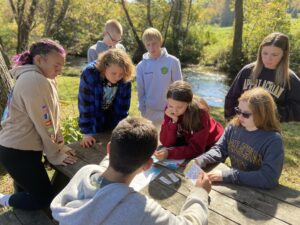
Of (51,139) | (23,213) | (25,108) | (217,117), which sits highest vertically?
(25,108)

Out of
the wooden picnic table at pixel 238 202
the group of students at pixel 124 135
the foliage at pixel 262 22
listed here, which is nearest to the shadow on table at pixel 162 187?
the wooden picnic table at pixel 238 202

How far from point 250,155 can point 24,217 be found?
1.87m

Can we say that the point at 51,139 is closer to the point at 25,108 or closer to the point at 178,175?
the point at 25,108

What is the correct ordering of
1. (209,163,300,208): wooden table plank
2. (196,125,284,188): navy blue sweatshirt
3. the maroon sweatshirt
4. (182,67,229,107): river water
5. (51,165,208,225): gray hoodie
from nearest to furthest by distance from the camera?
(51,165,208,225): gray hoodie, (209,163,300,208): wooden table plank, (196,125,284,188): navy blue sweatshirt, the maroon sweatshirt, (182,67,229,107): river water

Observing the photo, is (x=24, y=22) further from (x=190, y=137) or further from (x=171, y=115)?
(x=190, y=137)

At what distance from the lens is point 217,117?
7.30 m

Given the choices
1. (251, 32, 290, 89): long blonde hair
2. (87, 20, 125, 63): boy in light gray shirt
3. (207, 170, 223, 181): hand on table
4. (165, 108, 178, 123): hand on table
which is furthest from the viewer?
(87, 20, 125, 63): boy in light gray shirt

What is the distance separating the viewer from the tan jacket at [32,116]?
8.11ft

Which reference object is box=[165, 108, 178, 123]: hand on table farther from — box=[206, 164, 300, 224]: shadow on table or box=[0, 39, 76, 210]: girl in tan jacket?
box=[0, 39, 76, 210]: girl in tan jacket

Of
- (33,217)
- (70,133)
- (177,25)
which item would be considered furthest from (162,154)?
(177,25)

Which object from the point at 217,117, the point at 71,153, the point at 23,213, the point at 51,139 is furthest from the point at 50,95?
the point at 217,117

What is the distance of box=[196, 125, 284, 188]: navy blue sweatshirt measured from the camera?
2.29 m

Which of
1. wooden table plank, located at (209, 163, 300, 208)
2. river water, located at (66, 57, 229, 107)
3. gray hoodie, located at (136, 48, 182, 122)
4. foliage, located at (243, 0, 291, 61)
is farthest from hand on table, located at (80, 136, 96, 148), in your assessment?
foliage, located at (243, 0, 291, 61)

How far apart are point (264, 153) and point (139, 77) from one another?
2.30 m
